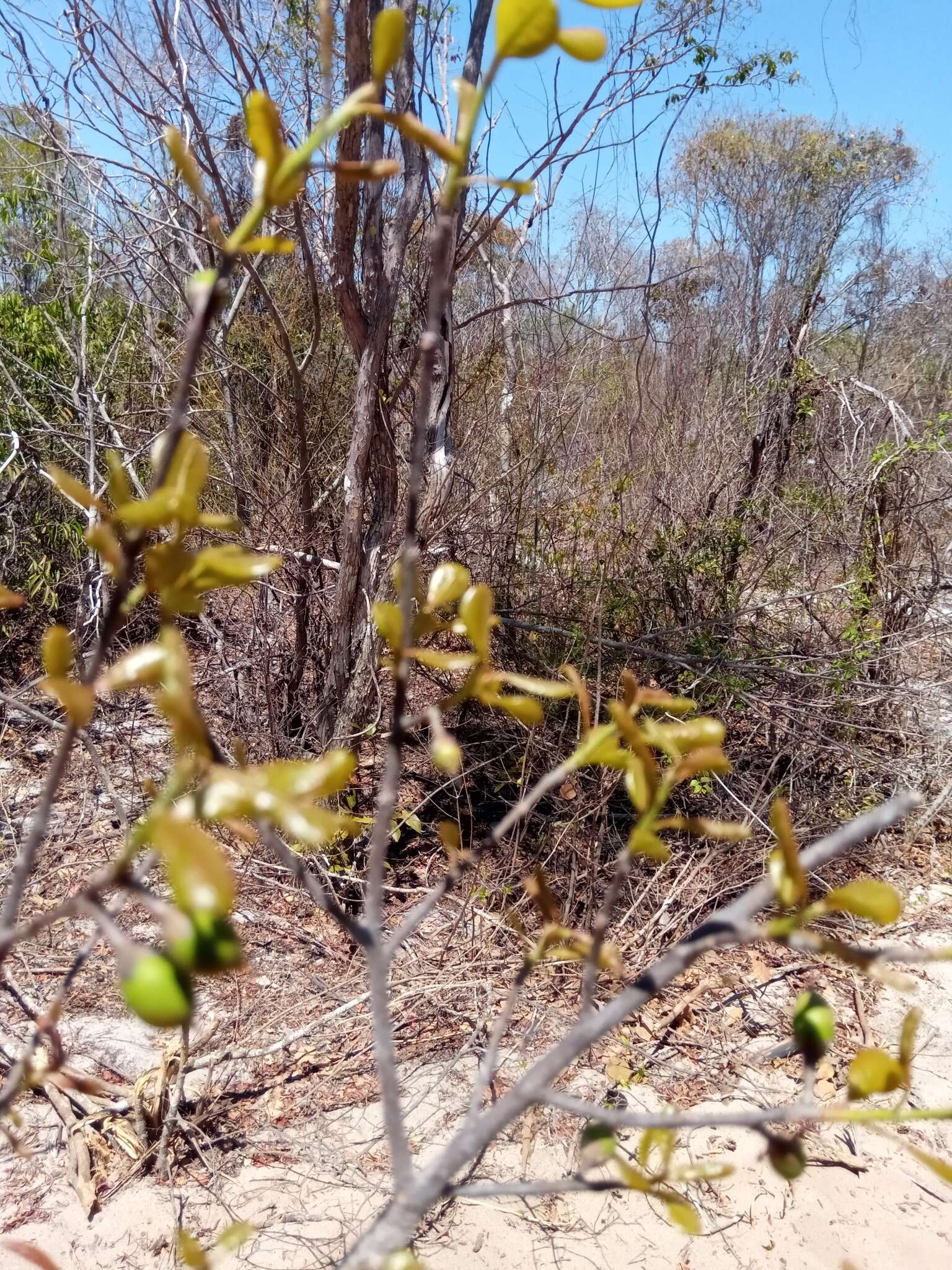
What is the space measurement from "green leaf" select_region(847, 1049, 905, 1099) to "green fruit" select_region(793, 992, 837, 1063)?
0.05ft

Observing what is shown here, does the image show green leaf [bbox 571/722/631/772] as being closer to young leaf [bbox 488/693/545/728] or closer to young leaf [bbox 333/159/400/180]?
young leaf [bbox 488/693/545/728]

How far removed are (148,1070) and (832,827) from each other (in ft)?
7.24

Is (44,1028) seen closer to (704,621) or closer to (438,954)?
(438,954)

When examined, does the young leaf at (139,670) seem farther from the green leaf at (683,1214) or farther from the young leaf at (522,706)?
the green leaf at (683,1214)

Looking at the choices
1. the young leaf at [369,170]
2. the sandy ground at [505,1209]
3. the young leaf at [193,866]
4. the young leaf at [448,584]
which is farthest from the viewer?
the sandy ground at [505,1209]

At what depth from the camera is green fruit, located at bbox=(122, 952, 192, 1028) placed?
0.72 ft

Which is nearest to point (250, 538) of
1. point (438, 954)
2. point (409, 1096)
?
point (438, 954)

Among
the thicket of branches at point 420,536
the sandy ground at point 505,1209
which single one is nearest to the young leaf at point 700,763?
the thicket of branches at point 420,536

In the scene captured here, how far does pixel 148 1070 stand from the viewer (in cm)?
180

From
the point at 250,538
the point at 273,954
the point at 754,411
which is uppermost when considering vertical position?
the point at 754,411

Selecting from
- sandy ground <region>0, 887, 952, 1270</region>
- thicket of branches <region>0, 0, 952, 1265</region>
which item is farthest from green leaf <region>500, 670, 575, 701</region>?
sandy ground <region>0, 887, 952, 1270</region>

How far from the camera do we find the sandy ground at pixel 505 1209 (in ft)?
5.21

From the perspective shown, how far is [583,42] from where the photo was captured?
303 millimetres

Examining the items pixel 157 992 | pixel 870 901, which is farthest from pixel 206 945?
pixel 870 901
